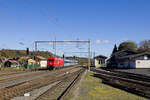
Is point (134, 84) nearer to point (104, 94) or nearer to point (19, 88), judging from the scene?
point (104, 94)

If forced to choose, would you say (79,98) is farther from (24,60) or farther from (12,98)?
(24,60)

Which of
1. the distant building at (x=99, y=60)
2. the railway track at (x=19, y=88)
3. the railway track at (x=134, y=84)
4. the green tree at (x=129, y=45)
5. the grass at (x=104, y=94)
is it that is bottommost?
the grass at (x=104, y=94)

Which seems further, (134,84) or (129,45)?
(129,45)

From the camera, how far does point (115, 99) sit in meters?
10.0

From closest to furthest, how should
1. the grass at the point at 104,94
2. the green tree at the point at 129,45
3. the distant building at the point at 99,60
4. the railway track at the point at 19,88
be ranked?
the grass at the point at 104,94 < the railway track at the point at 19,88 < the distant building at the point at 99,60 < the green tree at the point at 129,45

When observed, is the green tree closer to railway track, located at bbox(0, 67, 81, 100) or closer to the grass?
railway track, located at bbox(0, 67, 81, 100)

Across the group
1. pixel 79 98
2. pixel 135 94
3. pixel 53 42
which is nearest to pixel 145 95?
pixel 135 94

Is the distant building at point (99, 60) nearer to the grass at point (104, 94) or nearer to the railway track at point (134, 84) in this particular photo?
the railway track at point (134, 84)

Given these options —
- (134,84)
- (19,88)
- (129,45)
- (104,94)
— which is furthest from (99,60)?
(104,94)

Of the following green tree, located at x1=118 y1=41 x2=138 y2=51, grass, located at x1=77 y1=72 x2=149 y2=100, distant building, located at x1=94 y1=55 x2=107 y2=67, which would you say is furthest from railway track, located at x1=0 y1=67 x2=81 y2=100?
green tree, located at x1=118 y1=41 x2=138 y2=51

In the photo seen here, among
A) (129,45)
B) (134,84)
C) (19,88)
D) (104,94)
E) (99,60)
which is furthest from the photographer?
(129,45)

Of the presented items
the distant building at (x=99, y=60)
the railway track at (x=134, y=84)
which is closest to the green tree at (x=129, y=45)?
the distant building at (x=99, y=60)

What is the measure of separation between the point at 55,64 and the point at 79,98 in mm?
36762

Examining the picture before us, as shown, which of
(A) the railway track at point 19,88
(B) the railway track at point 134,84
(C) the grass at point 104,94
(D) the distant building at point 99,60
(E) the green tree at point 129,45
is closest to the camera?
(C) the grass at point 104,94
